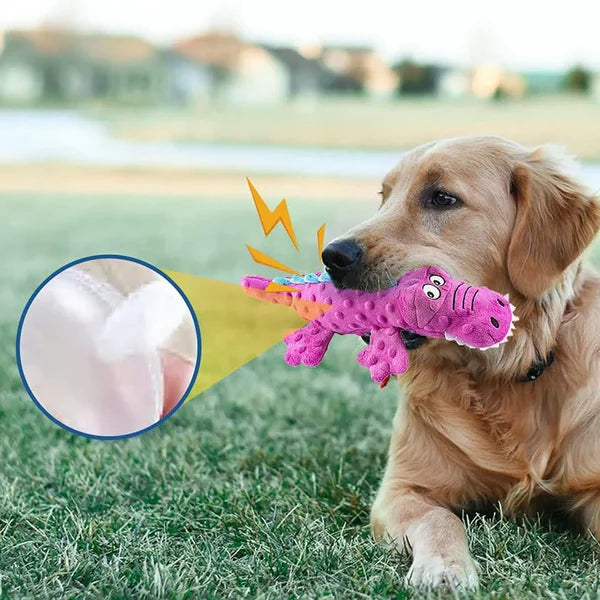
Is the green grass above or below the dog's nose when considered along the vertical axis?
below

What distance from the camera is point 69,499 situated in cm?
272

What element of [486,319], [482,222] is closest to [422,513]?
[486,319]

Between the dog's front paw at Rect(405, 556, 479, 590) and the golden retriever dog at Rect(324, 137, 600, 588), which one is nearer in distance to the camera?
the dog's front paw at Rect(405, 556, 479, 590)

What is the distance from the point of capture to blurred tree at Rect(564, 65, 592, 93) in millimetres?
14922

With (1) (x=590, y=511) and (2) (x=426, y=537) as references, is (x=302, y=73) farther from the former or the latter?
(2) (x=426, y=537)

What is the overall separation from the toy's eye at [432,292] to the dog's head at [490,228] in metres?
0.12

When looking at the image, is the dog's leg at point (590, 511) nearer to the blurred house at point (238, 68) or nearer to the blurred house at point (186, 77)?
the blurred house at point (238, 68)

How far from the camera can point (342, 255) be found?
2322mm

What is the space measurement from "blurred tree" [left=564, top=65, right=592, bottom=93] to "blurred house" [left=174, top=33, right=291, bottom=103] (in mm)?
5319

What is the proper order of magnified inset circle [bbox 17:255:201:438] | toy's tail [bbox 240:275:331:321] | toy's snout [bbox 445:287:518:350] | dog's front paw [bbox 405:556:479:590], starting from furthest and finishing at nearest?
magnified inset circle [bbox 17:255:201:438] < toy's tail [bbox 240:275:331:321] < toy's snout [bbox 445:287:518:350] < dog's front paw [bbox 405:556:479:590]

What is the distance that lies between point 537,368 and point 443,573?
763 millimetres

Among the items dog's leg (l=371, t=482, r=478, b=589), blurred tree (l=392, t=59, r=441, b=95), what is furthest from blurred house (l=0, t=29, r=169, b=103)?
dog's leg (l=371, t=482, r=478, b=589)

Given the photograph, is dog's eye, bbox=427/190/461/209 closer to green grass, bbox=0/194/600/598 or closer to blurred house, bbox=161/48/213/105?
green grass, bbox=0/194/600/598

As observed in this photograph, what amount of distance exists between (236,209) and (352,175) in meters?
3.30
